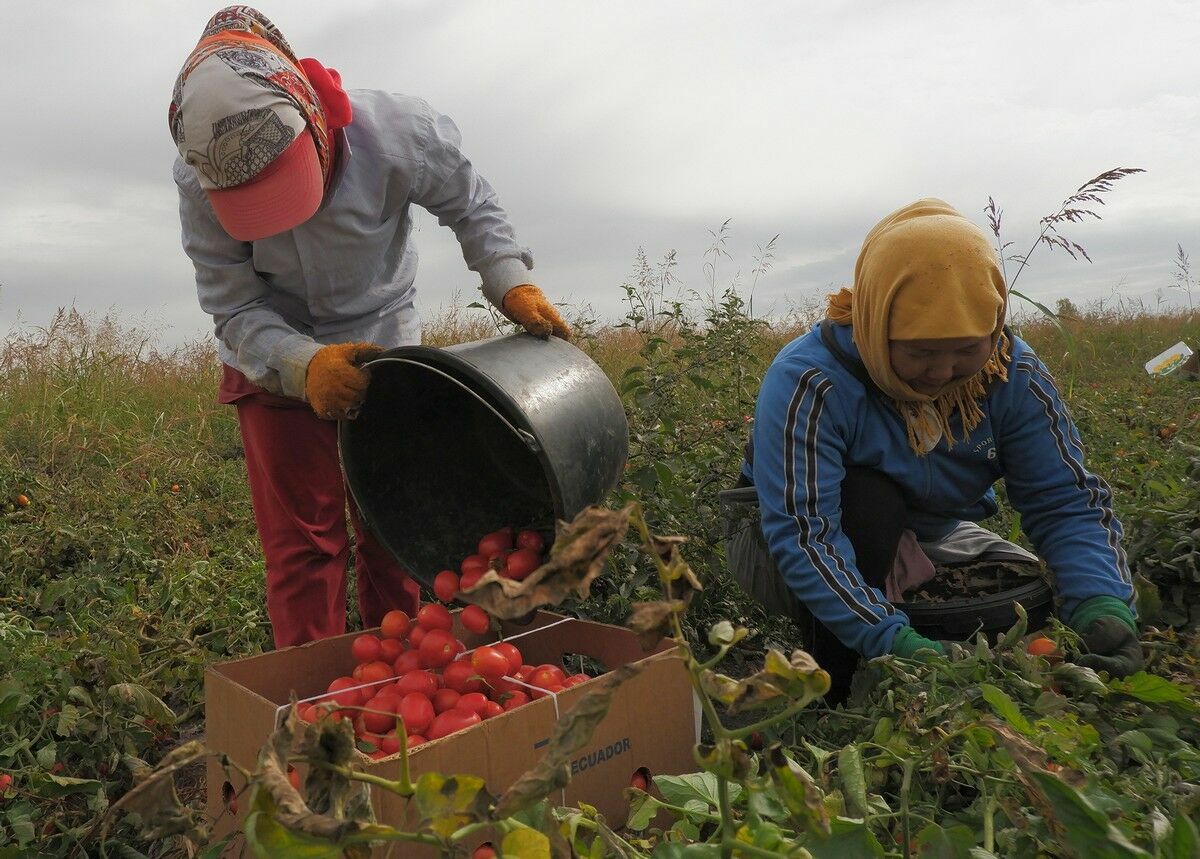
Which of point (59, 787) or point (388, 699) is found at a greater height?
point (388, 699)

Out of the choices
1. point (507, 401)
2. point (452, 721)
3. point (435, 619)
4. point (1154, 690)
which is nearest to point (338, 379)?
point (507, 401)

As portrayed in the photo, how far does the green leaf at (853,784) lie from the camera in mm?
1038

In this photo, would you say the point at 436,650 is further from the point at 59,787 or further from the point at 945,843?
the point at 945,843

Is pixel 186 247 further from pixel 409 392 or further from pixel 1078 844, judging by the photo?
pixel 1078 844

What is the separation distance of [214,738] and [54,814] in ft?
1.09

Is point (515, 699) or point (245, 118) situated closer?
point (515, 699)

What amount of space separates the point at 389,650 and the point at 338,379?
513 millimetres

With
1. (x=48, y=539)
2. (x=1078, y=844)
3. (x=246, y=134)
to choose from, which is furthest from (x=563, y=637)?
(x=48, y=539)

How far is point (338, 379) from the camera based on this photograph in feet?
5.98

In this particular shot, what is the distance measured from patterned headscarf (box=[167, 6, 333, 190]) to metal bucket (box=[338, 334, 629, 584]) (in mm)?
436

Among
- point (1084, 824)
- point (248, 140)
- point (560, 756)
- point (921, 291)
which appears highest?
point (248, 140)

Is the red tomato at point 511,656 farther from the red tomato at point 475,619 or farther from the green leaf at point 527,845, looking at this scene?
the green leaf at point 527,845

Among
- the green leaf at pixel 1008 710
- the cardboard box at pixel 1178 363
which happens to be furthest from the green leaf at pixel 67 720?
the cardboard box at pixel 1178 363

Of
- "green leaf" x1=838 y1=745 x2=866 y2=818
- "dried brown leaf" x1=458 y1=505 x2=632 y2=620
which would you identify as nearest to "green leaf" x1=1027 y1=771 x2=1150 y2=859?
"green leaf" x1=838 y1=745 x2=866 y2=818
